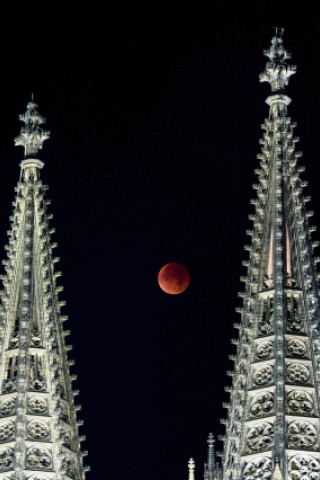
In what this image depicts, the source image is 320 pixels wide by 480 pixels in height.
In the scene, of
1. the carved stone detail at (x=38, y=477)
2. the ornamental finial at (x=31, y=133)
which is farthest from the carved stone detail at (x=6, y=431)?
the ornamental finial at (x=31, y=133)

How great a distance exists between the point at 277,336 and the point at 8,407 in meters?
5.90

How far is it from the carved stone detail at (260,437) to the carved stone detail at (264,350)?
1589mm

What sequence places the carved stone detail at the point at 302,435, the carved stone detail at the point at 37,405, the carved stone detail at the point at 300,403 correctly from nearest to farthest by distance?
the carved stone detail at the point at 302,435 < the carved stone detail at the point at 300,403 < the carved stone detail at the point at 37,405

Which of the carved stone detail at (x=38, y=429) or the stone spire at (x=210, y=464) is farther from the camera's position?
the carved stone detail at (x=38, y=429)

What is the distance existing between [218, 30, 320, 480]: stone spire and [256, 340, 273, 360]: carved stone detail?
2 cm

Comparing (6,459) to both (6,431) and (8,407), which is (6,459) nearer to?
(6,431)

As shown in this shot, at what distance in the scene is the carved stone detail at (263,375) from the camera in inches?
2188

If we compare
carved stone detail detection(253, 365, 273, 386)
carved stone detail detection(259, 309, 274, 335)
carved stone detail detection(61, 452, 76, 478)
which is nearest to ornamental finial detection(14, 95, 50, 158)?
carved stone detail detection(259, 309, 274, 335)

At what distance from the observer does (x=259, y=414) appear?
5519cm

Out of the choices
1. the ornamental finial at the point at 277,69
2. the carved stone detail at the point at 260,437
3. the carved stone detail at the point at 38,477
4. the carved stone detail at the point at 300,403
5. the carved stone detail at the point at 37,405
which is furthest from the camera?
the ornamental finial at the point at 277,69

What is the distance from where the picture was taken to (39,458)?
55812mm

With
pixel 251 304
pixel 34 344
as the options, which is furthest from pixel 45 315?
pixel 251 304

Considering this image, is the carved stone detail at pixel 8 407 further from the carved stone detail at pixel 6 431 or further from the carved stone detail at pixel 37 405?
the carved stone detail at pixel 37 405

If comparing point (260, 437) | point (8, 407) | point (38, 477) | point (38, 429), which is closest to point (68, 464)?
point (38, 477)
